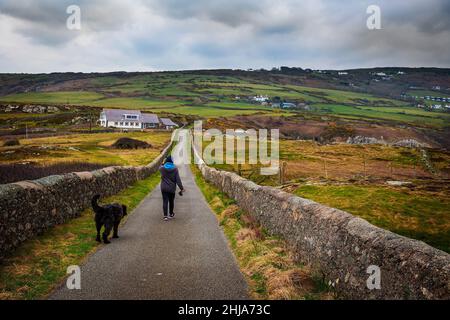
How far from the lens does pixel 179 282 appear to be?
26.6ft

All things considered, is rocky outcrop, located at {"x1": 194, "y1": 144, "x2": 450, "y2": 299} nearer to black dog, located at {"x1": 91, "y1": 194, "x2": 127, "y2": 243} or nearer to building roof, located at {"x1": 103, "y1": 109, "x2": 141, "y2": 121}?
black dog, located at {"x1": 91, "y1": 194, "x2": 127, "y2": 243}

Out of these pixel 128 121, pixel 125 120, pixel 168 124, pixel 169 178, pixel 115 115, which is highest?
pixel 115 115

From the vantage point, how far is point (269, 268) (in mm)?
8695

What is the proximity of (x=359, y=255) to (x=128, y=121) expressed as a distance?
13637cm

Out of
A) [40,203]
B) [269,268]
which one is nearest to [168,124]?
[40,203]

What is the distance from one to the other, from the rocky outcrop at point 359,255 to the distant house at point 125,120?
131153 millimetres

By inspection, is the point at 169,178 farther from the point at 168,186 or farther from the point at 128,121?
the point at 128,121

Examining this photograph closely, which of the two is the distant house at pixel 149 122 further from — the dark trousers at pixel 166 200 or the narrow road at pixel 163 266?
the narrow road at pixel 163 266

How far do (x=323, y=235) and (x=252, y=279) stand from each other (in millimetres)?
1760

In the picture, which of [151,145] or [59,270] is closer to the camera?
[59,270]

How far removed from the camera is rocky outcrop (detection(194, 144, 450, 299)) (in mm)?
5145

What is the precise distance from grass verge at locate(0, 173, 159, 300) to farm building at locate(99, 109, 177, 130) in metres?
127

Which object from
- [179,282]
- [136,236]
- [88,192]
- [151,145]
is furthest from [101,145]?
[179,282]
